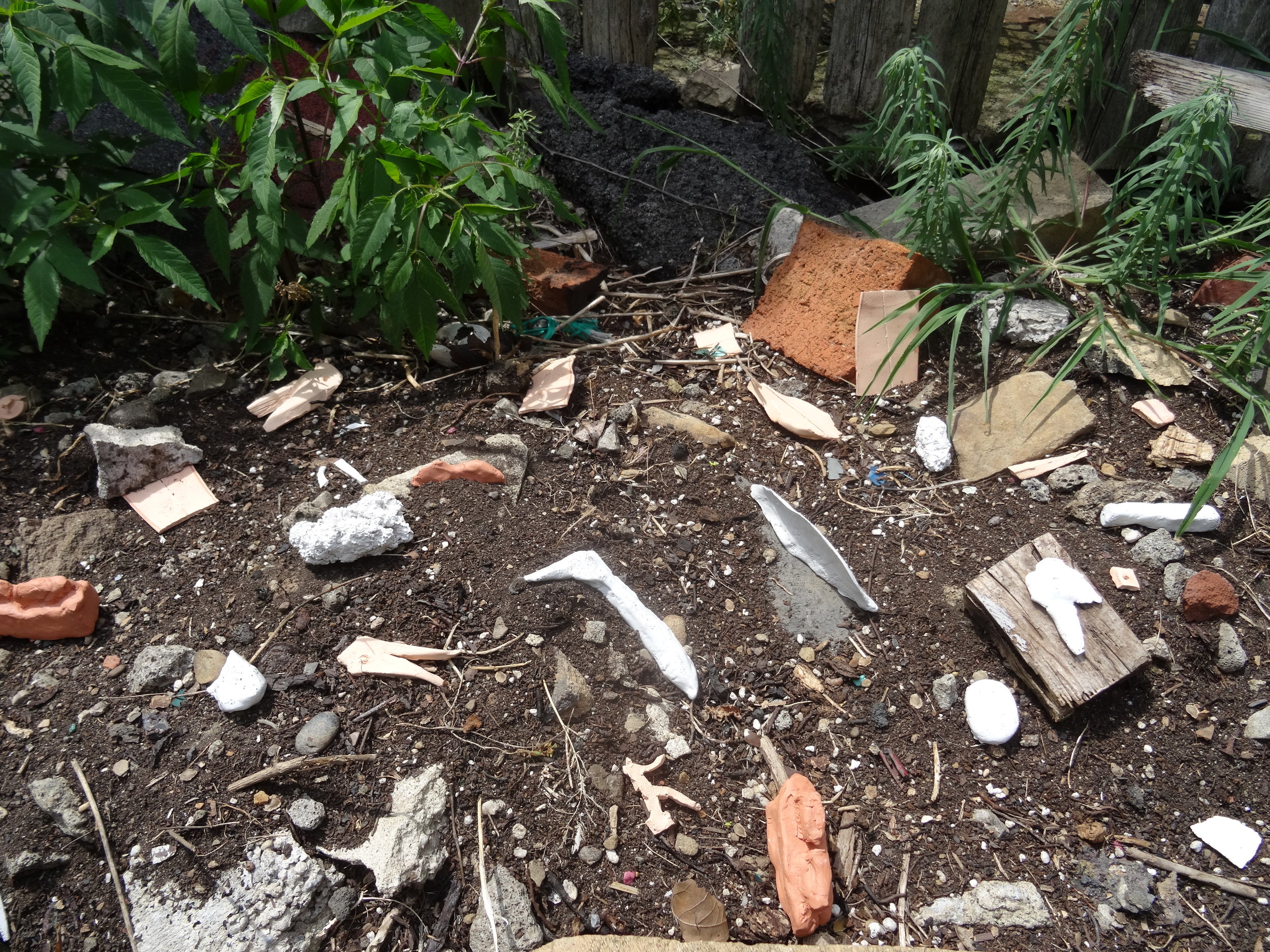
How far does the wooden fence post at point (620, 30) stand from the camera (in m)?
3.31

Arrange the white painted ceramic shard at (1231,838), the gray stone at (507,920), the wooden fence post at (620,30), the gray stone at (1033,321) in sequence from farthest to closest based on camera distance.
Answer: the wooden fence post at (620,30) → the gray stone at (1033,321) → the white painted ceramic shard at (1231,838) → the gray stone at (507,920)

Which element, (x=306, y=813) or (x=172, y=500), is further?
(x=172, y=500)

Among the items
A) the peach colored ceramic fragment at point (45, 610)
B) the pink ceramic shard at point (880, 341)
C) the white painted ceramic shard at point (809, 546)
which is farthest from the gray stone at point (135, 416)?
the pink ceramic shard at point (880, 341)

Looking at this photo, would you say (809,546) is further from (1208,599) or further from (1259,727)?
(1259,727)

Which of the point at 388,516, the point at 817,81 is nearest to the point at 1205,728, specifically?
the point at 388,516

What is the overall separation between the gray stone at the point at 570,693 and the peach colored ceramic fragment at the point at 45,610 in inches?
40.8

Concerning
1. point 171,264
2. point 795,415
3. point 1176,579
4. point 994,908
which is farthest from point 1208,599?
point 171,264

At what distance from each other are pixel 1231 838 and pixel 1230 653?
0.41 m

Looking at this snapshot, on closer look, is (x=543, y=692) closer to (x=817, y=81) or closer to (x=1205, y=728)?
(x=1205, y=728)

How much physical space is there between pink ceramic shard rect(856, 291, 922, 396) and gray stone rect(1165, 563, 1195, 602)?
2.76 feet

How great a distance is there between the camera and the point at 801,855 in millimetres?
1501

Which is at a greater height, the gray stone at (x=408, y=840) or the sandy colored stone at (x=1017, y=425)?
the sandy colored stone at (x=1017, y=425)

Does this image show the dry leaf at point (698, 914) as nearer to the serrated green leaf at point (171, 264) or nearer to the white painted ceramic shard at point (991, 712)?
the white painted ceramic shard at point (991, 712)

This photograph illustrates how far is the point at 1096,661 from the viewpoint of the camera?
66.8 inches
